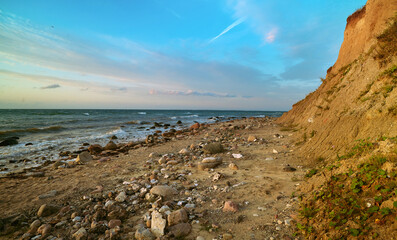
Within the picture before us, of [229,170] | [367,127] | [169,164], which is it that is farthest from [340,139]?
[169,164]

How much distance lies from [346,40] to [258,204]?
15371 millimetres

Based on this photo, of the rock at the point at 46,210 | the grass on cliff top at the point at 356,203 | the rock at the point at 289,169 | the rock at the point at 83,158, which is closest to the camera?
the grass on cliff top at the point at 356,203

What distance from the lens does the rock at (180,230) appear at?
289cm

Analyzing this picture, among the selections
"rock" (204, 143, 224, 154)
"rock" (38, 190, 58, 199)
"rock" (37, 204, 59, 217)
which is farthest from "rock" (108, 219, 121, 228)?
"rock" (204, 143, 224, 154)

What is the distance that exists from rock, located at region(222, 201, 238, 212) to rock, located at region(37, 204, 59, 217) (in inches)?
152

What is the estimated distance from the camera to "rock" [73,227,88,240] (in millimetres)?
3000

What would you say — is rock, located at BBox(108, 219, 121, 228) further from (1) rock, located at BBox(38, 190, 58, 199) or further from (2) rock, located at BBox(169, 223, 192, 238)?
(1) rock, located at BBox(38, 190, 58, 199)

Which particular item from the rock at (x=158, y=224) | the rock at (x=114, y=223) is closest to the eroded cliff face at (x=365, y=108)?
the rock at (x=158, y=224)

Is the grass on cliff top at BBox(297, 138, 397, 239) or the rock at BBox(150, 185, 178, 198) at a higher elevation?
the grass on cliff top at BBox(297, 138, 397, 239)

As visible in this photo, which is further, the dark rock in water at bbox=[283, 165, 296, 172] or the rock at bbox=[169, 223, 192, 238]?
the dark rock in water at bbox=[283, 165, 296, 172]

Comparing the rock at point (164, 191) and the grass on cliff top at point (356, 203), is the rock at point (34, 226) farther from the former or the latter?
the grass on cliff top at point (356, 203)

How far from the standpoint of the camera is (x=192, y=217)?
10.9 ft

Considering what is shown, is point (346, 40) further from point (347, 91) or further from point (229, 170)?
point (229, 170)

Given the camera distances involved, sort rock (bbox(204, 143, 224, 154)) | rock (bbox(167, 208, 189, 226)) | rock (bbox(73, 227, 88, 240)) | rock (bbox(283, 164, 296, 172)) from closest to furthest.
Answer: rock (bbox(73, 227, 88, 240))
rock (bbox(167, 208, 189, 226))
rock (bbox(283, 164, 296, 172))
rock (bbox(204, 143, 224, 154))
